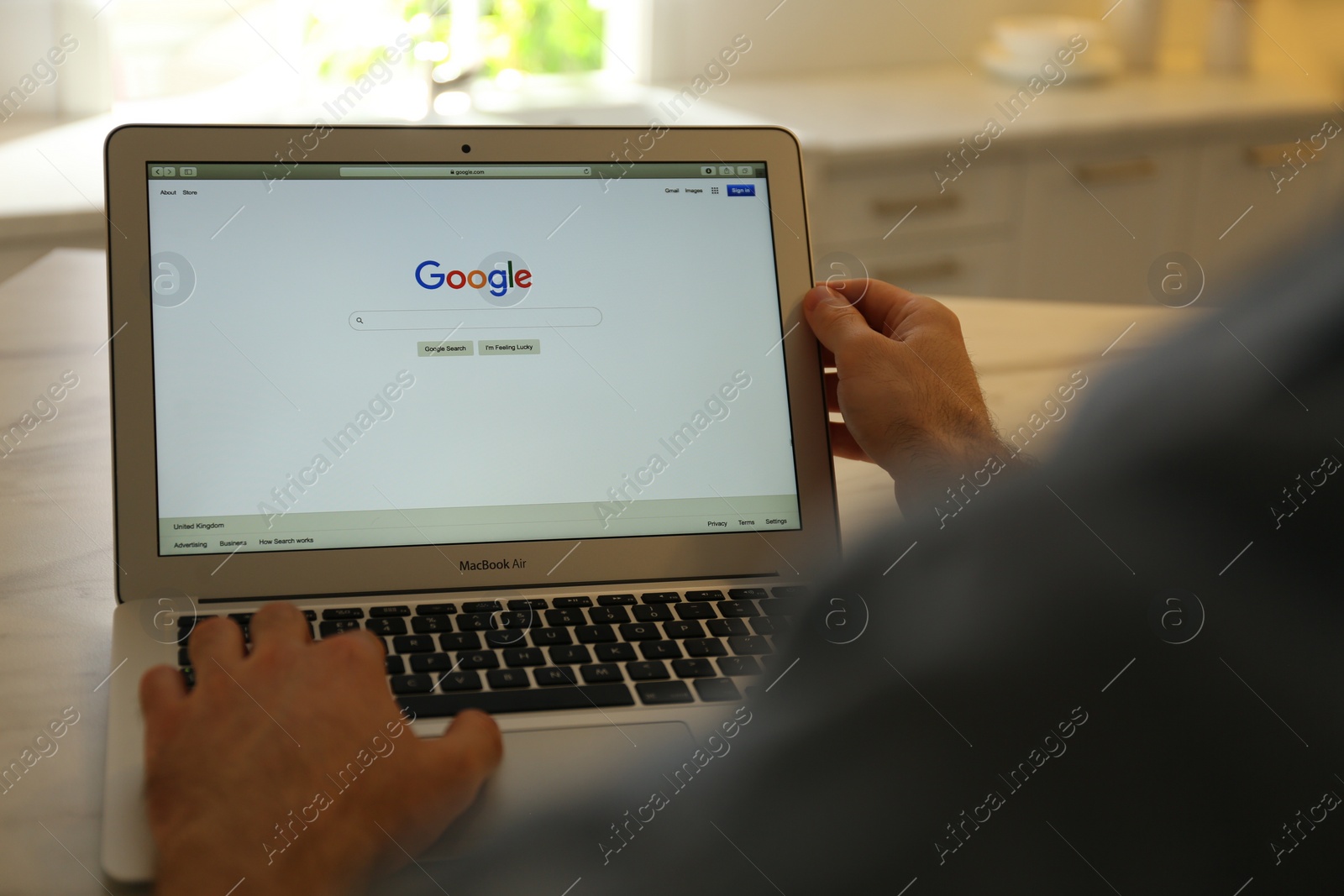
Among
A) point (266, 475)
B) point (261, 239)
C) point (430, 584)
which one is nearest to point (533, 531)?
point (430, 584)

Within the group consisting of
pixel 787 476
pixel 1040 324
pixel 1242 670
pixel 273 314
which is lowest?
pixel 1040 324

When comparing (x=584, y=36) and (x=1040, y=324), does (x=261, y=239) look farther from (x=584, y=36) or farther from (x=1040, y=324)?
(x=584, y=36)

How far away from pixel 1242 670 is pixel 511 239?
66 cm

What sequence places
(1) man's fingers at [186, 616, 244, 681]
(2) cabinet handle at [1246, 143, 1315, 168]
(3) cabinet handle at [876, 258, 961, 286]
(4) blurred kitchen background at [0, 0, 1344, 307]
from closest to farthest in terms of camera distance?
(1) man's fingers at [186, 616, 244, 681]
(4) blurred kitchen background at [0, 0, 1344, 307]
(3) cabinet handle at [876, 258, 961, 286]
(2) cabinet handle at [1246, 143, 1315, 168]

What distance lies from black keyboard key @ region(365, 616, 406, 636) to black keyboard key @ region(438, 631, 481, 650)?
31 mm

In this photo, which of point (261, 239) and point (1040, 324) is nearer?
point (261, 239)

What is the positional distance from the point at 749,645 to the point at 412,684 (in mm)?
227

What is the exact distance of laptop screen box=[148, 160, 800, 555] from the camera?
0.79m

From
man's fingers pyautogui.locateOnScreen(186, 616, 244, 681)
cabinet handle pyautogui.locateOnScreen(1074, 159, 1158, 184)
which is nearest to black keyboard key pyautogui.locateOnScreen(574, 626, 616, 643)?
man's fingers pyautogui.locateOnScreen(186, 616, 244, 681)

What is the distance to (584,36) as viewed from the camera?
9.30ft

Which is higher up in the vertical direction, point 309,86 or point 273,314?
point 273,314

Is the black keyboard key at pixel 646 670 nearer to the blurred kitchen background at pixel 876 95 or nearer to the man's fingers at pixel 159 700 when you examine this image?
the man's fingers at pixel 159 700

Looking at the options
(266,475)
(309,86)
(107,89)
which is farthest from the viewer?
(309,86)

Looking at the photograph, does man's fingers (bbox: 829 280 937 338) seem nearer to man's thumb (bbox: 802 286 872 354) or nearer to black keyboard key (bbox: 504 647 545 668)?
man's thumb (bbox: 802 286 872 354)
